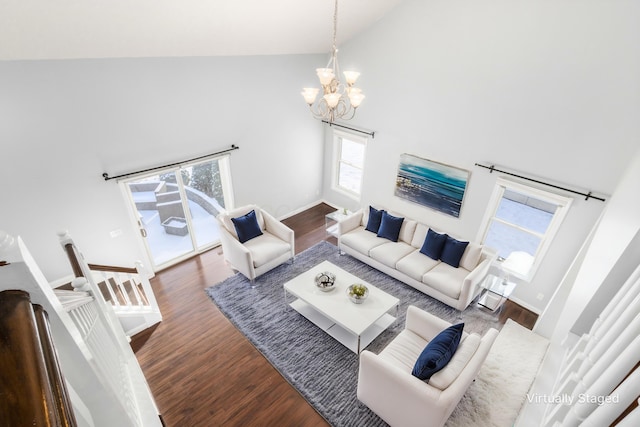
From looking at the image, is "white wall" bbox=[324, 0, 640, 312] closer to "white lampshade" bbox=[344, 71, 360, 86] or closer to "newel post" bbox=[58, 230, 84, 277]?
"white lampshade" bbox=[344, 71, 360, 86]

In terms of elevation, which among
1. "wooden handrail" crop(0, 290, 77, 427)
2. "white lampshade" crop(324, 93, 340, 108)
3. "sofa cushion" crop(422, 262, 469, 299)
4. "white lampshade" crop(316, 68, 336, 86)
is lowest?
"sofa cushion" crop(422, 262, 469, 299)

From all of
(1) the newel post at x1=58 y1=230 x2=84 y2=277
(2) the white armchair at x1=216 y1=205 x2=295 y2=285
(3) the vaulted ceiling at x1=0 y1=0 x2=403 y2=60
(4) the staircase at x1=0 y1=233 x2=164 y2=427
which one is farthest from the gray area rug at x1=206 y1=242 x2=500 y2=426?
(3) the vaulted ceiling at x1=0 y1=0 x2=403 y2=60

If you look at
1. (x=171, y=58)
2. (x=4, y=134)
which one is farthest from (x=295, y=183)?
(x=4, y=134)

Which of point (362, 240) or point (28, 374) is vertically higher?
point (28, 374)

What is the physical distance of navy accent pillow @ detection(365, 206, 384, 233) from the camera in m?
5.59

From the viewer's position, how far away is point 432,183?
5312 mm

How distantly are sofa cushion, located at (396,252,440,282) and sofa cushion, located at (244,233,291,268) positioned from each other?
187 cm

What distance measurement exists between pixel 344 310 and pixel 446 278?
5.43 feet

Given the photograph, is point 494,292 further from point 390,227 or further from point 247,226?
point 247,226

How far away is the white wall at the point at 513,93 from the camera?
3477mm

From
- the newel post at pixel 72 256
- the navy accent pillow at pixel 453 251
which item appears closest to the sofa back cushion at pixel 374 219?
the navy accent pillow at pixel 453 251

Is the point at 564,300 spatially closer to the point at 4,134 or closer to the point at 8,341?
the point at 8,341

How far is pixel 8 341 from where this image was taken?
0.57 m

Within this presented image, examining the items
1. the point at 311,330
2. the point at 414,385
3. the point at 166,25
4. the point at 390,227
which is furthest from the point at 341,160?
the point at 414,385
